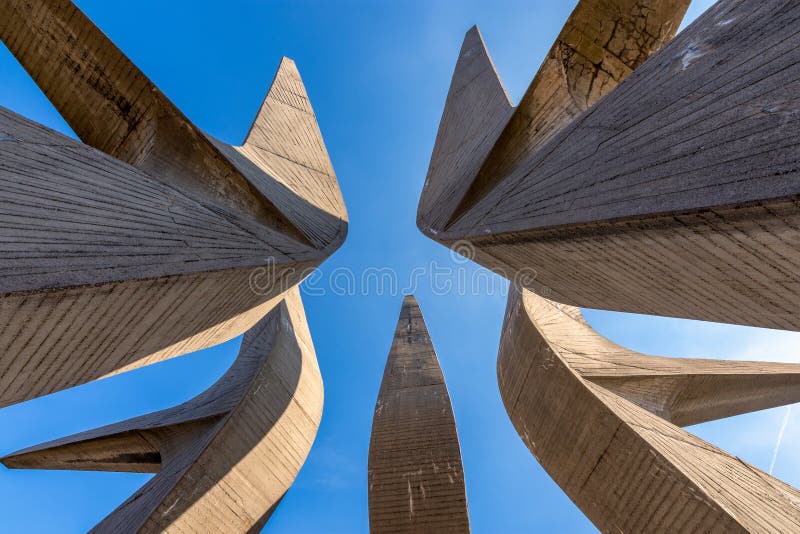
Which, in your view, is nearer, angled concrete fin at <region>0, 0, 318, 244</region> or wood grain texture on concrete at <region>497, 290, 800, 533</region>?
wood grain texture on concrete at <region>497, 290, 800, 533</region>

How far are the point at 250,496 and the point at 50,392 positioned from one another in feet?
12.6

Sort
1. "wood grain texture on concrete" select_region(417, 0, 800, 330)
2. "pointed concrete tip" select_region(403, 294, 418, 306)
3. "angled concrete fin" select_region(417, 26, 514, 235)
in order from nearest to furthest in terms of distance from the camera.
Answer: "wood grain texture on concrete" select_region(417, 0, 800, 330) → "angled concrete fin" select_region(417, 26, 514, 235) → "pointed concrete tip" select_region(403, 294, 418, 306)

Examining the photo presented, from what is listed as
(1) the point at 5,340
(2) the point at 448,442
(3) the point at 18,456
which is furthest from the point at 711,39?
(3) the point at 18,456

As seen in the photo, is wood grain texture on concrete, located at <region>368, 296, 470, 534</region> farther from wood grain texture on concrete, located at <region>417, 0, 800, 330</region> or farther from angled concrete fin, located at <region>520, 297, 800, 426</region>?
wood grain texture on concrete, located at <region>417, 0, 800, 330</region>

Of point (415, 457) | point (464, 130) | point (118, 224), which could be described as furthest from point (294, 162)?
point (118, 224)

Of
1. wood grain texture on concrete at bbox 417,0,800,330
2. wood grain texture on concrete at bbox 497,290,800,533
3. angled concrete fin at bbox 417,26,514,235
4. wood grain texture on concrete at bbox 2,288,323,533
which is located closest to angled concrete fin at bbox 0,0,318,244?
angled concrete fin at bbox 417,26,514,235

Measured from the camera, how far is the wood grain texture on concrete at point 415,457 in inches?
224

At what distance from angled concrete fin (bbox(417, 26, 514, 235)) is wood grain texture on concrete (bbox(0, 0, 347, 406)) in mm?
1548

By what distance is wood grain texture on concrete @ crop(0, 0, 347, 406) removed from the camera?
2693 mm

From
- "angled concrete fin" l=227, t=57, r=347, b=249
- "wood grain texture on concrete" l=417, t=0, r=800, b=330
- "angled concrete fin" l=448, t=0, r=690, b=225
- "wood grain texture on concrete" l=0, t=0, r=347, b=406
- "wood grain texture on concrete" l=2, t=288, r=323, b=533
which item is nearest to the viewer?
"wood grain texture on concrete" l=417, t=0, r=800, b=330

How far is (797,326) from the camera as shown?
2605mm

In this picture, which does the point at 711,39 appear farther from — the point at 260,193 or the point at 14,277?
the point at 260,193

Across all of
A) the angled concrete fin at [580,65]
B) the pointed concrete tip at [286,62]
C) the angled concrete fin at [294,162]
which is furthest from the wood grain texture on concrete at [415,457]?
the pointed concrete tip at [286,62]

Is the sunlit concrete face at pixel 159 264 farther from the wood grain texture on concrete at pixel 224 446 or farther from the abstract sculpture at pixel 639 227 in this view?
the abstract sculpture at pixel 639 227
